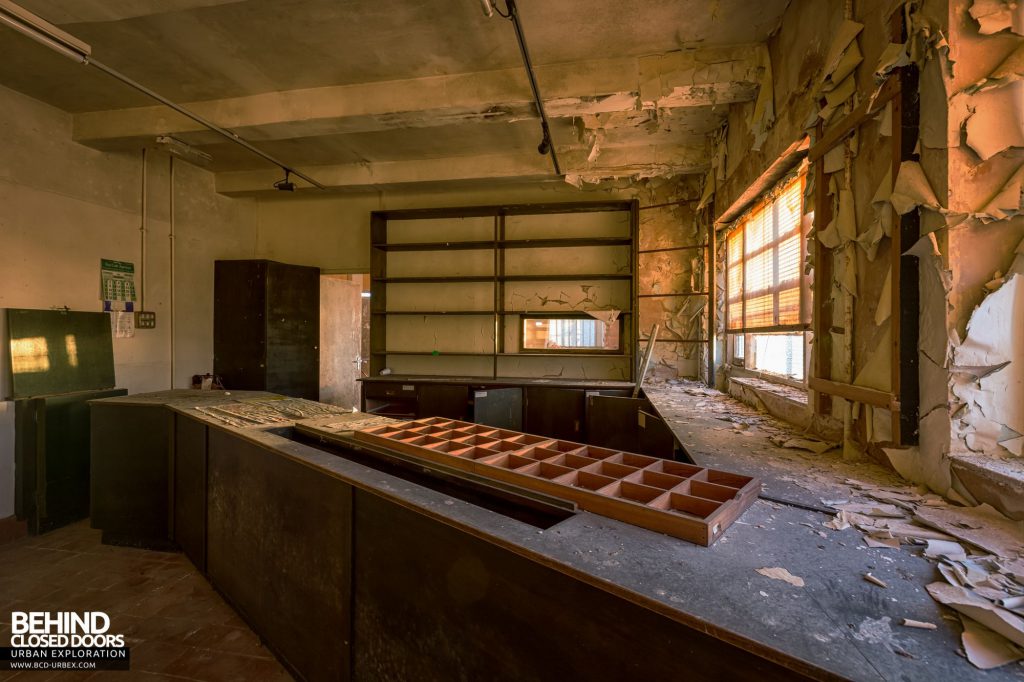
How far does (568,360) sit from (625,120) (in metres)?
2.44

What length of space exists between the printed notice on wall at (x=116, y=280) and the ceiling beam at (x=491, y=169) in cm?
142

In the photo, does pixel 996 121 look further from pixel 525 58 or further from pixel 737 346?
pixel 737 346

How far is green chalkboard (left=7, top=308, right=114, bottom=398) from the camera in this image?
3.09 meters

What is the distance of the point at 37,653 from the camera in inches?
74.9

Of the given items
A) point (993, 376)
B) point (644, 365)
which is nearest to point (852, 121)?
point (993, 376)

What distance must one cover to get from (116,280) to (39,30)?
2.22m

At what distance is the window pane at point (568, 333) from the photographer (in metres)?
4.70

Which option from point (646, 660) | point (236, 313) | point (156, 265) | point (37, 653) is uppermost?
point (156, 265)

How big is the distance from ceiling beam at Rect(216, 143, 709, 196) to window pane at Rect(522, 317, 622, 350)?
4.83ft

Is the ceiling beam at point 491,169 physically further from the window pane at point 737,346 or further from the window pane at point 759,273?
the window pane at point 737,346

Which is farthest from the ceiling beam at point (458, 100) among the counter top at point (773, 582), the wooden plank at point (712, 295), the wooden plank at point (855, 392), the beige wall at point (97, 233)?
the counter top at point (773, 582)

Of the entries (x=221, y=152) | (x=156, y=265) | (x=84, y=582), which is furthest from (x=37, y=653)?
(x=221, y=152)

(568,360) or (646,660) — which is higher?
(568,360)

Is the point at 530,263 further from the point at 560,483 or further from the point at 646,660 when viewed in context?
the point at 646,660
